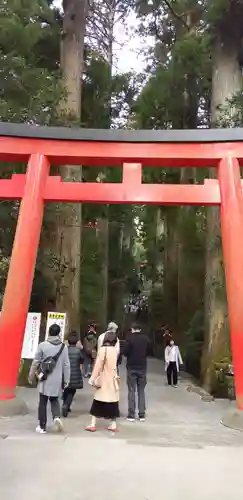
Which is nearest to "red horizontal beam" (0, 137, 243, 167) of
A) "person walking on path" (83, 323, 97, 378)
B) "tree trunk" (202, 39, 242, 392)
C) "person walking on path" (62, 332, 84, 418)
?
"person walking on path" (62, 332, 84, 418)

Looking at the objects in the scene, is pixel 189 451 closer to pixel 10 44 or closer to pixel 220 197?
pixel 220 197

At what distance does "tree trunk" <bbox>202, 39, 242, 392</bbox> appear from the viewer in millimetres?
11445

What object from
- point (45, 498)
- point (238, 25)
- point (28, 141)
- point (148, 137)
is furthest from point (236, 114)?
point (45, 498)

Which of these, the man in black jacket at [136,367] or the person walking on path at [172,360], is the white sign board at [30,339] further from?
the person walking on path at [172,360]

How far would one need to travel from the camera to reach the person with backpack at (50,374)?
620 centimetres

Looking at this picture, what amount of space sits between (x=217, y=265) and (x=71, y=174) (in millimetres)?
4522

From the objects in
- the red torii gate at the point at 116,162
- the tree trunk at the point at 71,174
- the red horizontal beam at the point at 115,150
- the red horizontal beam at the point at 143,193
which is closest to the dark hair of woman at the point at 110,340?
the red torii gate at the point at 116,162

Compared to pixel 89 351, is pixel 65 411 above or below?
below

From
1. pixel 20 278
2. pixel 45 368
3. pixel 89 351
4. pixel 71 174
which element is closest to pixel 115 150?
pixel 20 278

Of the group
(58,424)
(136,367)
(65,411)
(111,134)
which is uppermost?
(111,134)

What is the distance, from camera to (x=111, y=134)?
8.63 m

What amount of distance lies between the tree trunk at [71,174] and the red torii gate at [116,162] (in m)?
4.10

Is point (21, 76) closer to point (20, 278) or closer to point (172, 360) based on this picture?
point (20, 278)

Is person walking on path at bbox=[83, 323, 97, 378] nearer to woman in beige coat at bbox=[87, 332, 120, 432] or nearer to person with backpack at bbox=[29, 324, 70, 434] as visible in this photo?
woman in beige coat at bbox=[87, 332, 120, 432]
